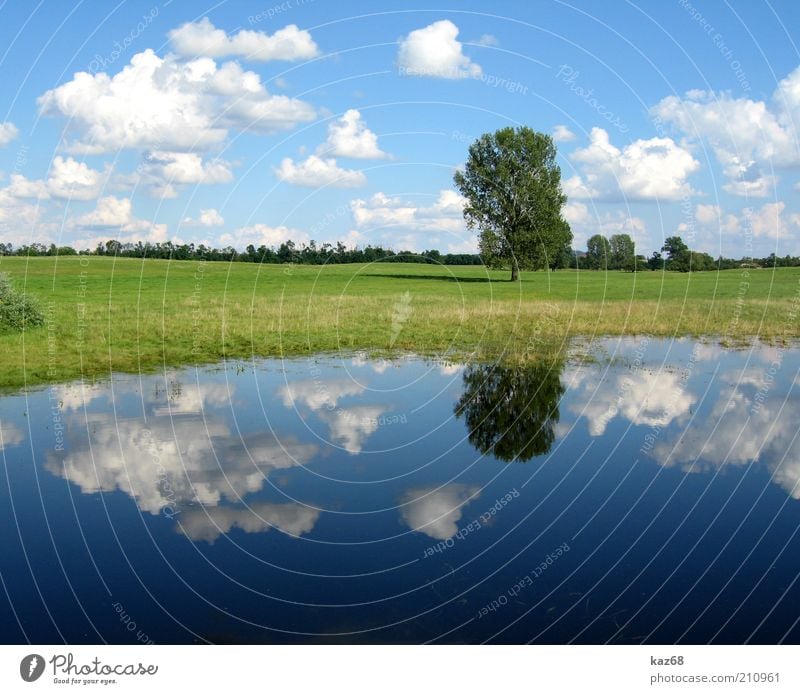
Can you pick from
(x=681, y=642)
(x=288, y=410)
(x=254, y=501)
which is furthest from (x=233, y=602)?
(x=288, y=410)

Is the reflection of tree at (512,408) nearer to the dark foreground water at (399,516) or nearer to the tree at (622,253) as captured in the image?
the dark foreground water at (399,516)

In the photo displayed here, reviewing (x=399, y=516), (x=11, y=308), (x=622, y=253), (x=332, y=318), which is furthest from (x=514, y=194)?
(x=622, y=253)

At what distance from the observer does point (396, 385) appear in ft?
94.2

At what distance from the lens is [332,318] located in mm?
48125

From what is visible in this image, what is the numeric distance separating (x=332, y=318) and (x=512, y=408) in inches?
996

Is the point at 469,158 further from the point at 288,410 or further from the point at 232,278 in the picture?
the point at 288,410

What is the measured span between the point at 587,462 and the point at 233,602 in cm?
986

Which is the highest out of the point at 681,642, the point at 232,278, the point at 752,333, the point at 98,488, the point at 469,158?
the point at 469,158

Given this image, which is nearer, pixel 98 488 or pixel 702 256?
Result: pixel 98 488

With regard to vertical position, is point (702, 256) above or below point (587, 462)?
above
